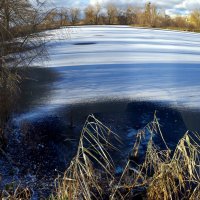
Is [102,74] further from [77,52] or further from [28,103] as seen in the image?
[77,52]

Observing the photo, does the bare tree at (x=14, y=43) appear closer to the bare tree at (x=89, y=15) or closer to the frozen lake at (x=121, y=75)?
the frozen lake at (x=121, y=75)

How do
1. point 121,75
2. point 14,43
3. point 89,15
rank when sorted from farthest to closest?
point 89,15 < point 121,75 < point 14,43

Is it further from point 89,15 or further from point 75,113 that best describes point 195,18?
point 75,113

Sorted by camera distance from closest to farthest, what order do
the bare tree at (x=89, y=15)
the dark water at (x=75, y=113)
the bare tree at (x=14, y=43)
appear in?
the dark water at (x=75, y=113)
the bare tree at (x=14, y=43)
the bare tree at (x=89, y=15)

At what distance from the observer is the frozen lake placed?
8.80 metres

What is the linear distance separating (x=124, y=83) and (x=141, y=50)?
259 inches

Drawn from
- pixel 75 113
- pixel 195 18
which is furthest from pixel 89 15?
pixel 75 113

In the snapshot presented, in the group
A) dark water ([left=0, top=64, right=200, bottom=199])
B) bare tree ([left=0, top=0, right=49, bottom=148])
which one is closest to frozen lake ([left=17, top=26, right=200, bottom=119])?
dark water ([left=0, top=64, right=200, bottom=199])

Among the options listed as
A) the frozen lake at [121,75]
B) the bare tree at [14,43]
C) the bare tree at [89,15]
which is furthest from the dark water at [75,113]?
the bare tree at [89,15]

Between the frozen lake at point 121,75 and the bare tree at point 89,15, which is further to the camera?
the bare tree at point 89,15

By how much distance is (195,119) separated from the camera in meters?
7.15

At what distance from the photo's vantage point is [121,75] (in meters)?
11.5

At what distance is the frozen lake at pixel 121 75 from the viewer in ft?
28.9

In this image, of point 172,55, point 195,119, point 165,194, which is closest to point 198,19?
point 172,55
